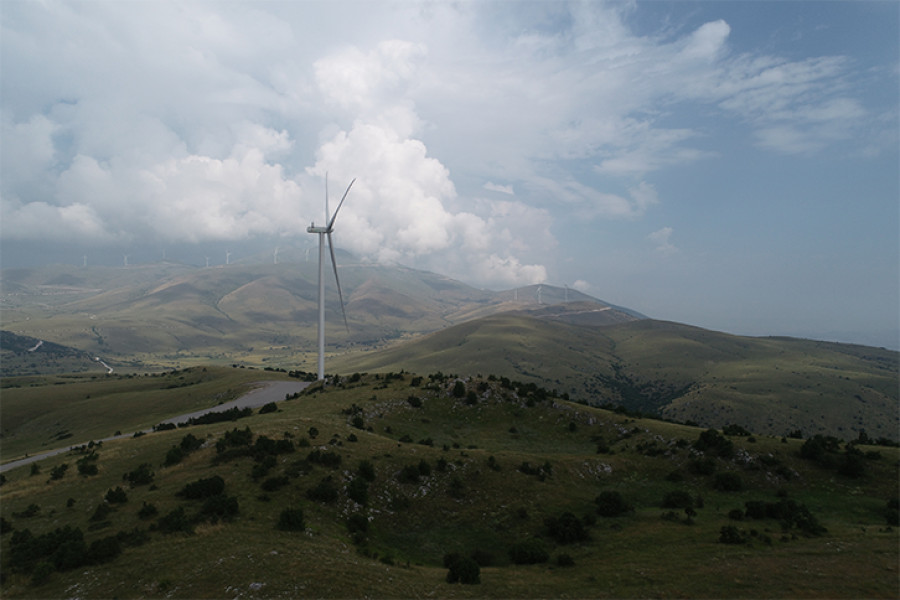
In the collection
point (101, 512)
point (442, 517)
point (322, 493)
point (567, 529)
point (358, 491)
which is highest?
point (322, 493)

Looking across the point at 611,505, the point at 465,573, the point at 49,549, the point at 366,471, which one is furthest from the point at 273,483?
the point at 611,505

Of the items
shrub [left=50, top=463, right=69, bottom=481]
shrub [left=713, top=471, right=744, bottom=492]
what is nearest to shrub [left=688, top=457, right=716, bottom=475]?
shrub [left=713, top=471, right=744, bottom=492]

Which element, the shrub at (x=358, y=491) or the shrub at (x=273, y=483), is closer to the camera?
the shrub at (x=273, y=483)

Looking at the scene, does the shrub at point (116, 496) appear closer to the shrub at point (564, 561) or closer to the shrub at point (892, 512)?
the shrub at point (564, 561)

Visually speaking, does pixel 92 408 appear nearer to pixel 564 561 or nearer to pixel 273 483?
pixel 273 483

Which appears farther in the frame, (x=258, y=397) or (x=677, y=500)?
(x=258, y=397)

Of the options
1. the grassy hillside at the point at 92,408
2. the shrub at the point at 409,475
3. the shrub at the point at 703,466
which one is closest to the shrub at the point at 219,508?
the shrub at the point at 409,475
